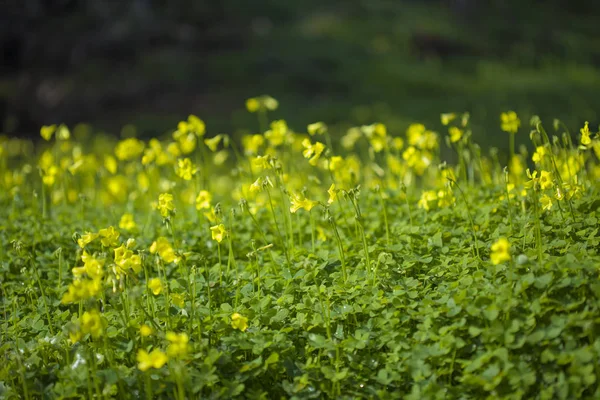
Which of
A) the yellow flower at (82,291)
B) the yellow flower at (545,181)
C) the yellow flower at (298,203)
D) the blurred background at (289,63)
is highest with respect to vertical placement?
the yellow flower at (545,181)

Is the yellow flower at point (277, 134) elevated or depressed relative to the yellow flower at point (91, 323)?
elevated

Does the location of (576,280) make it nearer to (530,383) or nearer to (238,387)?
(530,383)

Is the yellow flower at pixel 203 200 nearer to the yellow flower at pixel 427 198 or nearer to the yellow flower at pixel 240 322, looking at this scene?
the yellow flower at pixel 240 322

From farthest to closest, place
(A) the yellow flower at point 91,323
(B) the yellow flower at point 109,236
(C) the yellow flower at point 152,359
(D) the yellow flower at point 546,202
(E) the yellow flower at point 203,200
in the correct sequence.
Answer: (E) the yellow flower at point 203,200 < (D) the yellow flower at point 546,202 < (B) the yellow flower at point 109,236 < (A) the yellow flower at point 91,323 < (C) the yellow flower at point 152,359

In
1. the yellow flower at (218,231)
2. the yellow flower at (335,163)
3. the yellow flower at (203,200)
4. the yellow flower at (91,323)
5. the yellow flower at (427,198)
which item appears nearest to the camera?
the yellow flower at (91,323)

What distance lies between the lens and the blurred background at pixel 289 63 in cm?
1002

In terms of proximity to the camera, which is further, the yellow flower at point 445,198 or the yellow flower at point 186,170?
the yellow flower at point 445,198

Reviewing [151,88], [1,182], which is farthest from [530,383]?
[151,88]

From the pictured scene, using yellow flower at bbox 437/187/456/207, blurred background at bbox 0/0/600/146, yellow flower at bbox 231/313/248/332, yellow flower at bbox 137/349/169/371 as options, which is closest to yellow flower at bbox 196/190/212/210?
yellow flower at bbox 231/313/248/332

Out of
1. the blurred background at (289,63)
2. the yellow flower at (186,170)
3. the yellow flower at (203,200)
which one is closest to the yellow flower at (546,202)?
the yellow flower at (203,200)

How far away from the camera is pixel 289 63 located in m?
11.8

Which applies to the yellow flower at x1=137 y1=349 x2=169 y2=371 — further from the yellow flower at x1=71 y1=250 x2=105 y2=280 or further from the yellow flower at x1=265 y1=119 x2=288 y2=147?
the yellow flower at x1=265 y1=119 x2=288 y2=147

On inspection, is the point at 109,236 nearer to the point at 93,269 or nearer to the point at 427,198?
the point at 93,269

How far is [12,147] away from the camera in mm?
6949
